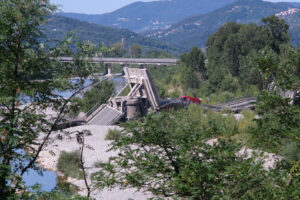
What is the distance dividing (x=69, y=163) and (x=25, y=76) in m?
12.8

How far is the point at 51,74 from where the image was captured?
5.88m

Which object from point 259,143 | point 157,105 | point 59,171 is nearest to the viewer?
point 259,143

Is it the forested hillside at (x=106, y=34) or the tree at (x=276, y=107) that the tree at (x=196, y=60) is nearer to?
the tree at (x=276, y=107)

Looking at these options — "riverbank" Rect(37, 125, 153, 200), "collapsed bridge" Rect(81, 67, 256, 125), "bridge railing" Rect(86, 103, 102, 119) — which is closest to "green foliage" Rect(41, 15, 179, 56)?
"bridge railing" Rect(86, 103, 102, 119)

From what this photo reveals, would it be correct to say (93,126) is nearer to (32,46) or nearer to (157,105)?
(157,105)

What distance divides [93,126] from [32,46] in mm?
20833

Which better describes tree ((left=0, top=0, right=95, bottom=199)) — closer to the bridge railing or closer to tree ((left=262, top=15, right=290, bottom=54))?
the bridge railing

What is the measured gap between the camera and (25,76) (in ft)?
18.9

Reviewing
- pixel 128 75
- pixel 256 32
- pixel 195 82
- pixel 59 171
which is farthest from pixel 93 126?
pixel 256 32

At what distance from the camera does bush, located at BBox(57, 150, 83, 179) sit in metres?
17.2

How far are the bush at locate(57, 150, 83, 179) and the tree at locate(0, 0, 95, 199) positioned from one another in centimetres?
1158

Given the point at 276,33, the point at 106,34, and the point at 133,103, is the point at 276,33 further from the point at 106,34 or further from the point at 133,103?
the point at 106,34

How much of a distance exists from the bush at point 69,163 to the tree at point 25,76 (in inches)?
456

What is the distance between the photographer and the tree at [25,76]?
513 centimetres
